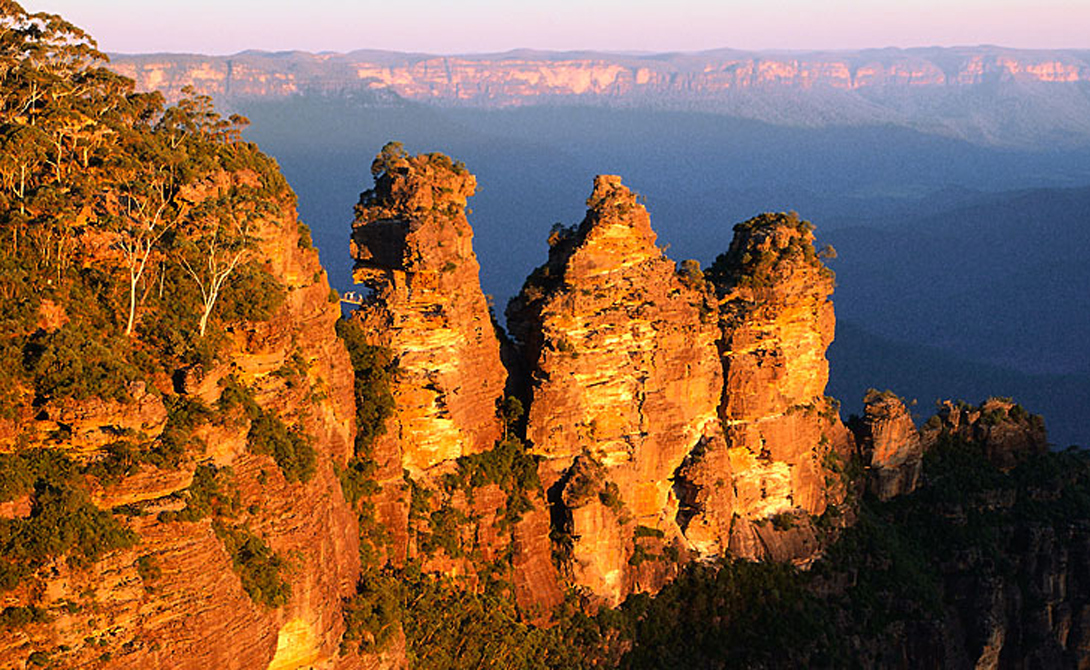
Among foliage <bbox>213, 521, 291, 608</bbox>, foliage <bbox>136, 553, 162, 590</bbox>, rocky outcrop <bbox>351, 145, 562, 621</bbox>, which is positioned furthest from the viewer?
rocky outcrop <bbox>351, 145, 562, 621</bbox>

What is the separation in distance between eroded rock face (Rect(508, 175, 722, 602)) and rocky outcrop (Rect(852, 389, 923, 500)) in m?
14.3

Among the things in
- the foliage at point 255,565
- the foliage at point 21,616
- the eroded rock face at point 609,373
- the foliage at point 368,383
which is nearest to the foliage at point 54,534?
the foliage at point 21,616

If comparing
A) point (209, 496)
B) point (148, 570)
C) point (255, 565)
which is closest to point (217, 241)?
point (209, 496)

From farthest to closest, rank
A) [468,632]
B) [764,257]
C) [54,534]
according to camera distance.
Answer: [764,257], [468,632], [54,534]

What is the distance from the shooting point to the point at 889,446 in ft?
178

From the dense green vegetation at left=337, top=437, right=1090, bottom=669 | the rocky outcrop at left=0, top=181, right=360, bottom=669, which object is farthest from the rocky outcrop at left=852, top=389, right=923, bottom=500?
the rocky outcrop at left=0, top=181, right=360, bottom=669

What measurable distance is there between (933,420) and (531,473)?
26695mm

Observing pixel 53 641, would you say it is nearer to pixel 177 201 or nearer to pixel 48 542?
pixel 48 542

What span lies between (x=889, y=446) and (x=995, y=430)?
26.6 ft

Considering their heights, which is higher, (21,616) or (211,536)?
(211,536)

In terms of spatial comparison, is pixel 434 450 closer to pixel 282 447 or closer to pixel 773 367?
pixel 282 447

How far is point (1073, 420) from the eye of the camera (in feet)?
390

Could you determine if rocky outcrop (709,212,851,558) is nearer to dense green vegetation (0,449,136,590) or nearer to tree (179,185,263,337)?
tree (179,185,263,337)

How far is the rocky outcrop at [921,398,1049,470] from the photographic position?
5862cm
